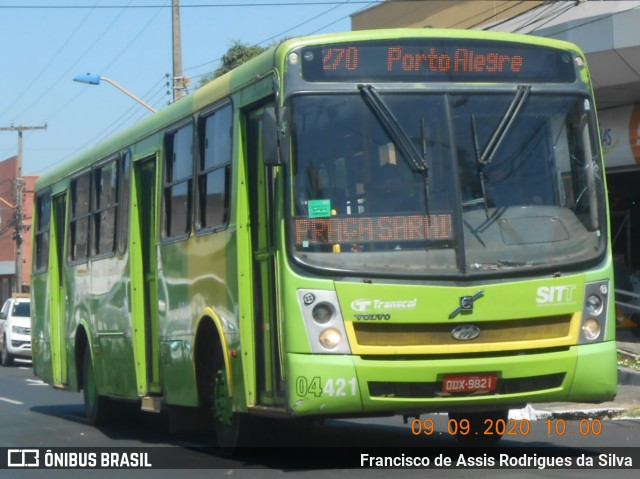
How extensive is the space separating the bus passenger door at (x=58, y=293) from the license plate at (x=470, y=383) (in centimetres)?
828

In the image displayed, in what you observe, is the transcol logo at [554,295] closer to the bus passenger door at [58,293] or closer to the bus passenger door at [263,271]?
the bus passenger door at [263,271]

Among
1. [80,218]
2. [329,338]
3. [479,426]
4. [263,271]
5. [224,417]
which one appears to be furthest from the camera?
[80,218]

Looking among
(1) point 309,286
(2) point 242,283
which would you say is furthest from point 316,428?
(1) point 309,286

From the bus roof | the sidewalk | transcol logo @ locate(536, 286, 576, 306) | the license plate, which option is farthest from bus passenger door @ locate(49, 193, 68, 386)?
transcol logo @ locate(536, 286, 576, 306)

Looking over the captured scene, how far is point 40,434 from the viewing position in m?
13.2

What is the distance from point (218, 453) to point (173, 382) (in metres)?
0.96

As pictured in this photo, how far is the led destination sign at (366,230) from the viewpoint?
8609 mm

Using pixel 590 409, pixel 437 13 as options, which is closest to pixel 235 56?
pixel 437 13

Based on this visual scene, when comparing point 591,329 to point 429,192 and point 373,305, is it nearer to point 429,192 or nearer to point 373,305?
point 429,192

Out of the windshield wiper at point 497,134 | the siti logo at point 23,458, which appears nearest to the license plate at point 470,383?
the windshield wiper at point 497,134

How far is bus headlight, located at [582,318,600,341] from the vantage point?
8.88 meters

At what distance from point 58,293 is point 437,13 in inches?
758

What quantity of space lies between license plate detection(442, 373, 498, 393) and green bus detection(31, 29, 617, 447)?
0.5 inches

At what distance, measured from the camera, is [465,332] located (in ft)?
28.3
